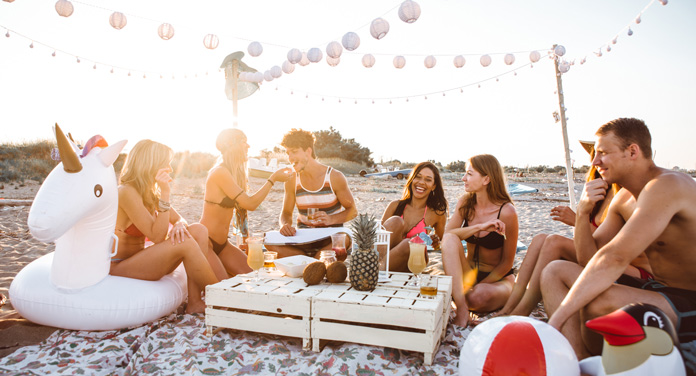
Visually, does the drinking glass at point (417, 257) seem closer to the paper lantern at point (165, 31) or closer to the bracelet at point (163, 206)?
the bracelet at point (163, 206)

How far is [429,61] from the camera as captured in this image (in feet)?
24.6

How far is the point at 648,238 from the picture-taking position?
193 centimetres

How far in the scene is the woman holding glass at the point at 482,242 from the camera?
3.34m

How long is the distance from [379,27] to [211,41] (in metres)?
2.88

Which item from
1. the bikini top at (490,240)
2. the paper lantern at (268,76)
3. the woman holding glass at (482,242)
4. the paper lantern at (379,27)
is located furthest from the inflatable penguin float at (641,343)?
the paper lantern at (268,76)

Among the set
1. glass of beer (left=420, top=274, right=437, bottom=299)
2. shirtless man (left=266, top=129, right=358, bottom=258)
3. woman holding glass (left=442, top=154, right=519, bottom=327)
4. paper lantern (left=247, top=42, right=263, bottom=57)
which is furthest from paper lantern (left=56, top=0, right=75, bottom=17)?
glass of beer (left=420, top=274, right=437, bottom=299)

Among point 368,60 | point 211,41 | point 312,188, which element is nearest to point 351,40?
point 368,60

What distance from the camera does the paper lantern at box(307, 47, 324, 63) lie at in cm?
667

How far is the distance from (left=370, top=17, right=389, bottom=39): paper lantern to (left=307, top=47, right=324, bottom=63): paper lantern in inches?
50.6

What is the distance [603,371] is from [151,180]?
10.3 ft

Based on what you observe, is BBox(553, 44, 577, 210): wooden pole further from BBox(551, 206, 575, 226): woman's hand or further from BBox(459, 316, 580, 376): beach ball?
BBox(459, 316, 580, 376): beach ball

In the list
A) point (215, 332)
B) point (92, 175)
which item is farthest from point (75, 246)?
point (215, 332)

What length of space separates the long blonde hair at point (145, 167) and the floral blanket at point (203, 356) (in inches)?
40.4

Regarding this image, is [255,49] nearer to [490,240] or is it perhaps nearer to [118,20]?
[118,20]
